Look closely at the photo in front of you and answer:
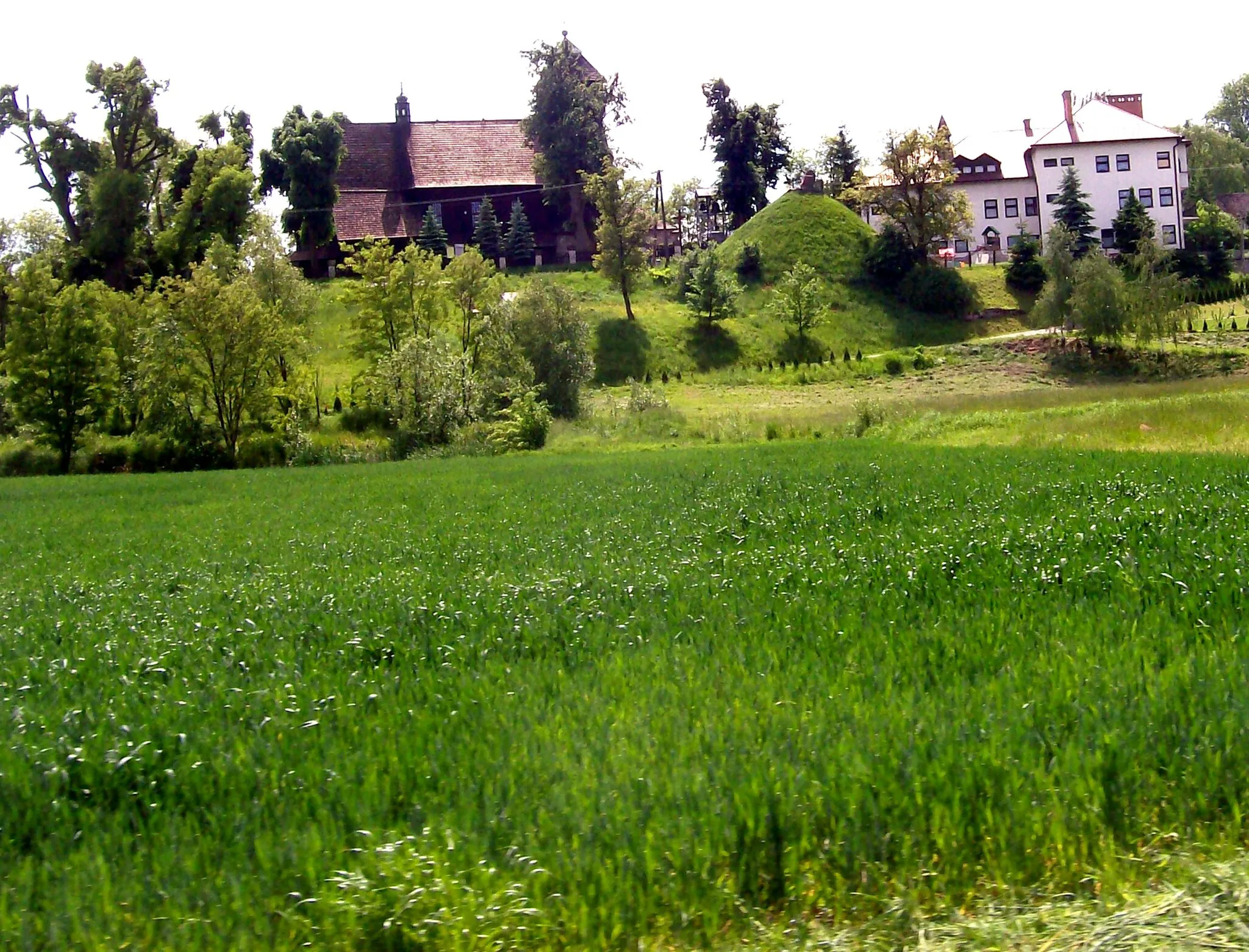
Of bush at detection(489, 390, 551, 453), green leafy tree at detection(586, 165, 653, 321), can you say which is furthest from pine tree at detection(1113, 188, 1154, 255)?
bush at detection(489, 390, 551, 453)

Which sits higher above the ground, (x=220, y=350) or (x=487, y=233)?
(x=487, y=233)

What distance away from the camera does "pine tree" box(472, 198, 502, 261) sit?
80125 millimetres

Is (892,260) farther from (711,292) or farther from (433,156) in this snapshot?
(433,156)

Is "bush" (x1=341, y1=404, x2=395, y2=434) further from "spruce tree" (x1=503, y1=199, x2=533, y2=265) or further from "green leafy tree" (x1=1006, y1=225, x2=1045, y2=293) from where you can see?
"green leafy tree" (x1=1006, y1=225, x2=1045, y2=293)

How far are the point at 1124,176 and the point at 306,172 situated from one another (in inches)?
2539

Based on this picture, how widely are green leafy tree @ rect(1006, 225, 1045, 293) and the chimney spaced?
15909 millimetres

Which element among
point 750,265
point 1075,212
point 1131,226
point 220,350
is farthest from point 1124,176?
point 220,350

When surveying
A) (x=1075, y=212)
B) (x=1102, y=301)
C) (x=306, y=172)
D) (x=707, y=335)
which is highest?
(x=306, y=172)

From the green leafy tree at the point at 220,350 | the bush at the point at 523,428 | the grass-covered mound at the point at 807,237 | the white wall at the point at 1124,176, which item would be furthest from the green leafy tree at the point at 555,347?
the white wall at the point at 1124,176

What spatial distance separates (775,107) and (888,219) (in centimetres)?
1735

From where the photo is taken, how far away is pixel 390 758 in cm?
498

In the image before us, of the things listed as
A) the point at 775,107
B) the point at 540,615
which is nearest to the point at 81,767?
the point at 540,615

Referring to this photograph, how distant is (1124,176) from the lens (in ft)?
281

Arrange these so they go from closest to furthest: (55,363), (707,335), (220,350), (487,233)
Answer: (220,350), (55,363), (707,335), (487,233)
